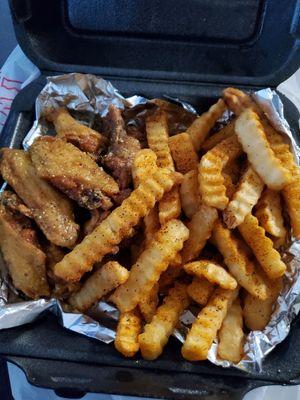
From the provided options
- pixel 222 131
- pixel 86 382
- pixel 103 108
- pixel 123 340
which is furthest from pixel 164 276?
pixel 103 108

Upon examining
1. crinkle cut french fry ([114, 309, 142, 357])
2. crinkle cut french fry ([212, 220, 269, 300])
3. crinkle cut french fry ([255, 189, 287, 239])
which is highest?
crinkle cut french fry ([255, 189, 287, 239])

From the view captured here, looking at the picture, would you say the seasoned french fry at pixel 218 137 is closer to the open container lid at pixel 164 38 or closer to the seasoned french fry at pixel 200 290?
the open container lid at pixel 164 38

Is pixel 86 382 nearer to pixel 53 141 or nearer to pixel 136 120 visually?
pixel 53 141

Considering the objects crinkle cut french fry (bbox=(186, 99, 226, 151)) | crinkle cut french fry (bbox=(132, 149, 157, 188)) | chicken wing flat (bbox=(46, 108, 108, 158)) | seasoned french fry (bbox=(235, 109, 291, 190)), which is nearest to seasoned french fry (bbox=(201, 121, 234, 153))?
crinkle cut french fry (bbox=(186, 99, 226, 151))

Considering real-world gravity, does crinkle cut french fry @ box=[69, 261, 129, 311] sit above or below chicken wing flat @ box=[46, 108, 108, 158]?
below

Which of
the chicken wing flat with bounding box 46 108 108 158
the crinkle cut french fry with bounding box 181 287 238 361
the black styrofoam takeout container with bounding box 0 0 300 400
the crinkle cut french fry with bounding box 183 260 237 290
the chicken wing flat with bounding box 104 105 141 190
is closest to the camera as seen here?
the crinkle cut french fry with bounding box 181 287 238 361

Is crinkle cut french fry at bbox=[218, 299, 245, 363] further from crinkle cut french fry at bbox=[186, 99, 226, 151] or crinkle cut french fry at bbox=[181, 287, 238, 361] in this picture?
crinkle cut french fry at bbox=[186, 99, 226, 151]

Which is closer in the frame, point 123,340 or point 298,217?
point 123,340
